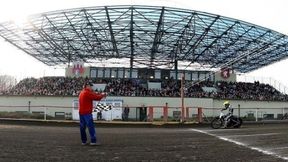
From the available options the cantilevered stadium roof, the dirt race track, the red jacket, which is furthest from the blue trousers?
the cantilevered stadium roof

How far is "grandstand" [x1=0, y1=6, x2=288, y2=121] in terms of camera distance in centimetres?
4834

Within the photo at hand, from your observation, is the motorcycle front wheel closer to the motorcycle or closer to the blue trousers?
the motorcycle

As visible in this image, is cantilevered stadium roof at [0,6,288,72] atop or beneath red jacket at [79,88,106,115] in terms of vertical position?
atop

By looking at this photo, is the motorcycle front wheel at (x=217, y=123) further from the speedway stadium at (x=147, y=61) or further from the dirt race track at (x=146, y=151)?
the dirt race track at (x=146, y=151)

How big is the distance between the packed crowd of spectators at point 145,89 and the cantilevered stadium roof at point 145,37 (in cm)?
448

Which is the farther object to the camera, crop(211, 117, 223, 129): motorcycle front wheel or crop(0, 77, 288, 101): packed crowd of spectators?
crop(0, 77, 288, 101): packed crowd of spectators

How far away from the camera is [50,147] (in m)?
10.6

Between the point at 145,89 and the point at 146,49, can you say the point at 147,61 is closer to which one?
the point at 146,49

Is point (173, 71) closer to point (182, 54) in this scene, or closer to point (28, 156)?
point (182, 54)

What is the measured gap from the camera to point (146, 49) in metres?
65.5

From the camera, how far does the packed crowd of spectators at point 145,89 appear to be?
2281 inches

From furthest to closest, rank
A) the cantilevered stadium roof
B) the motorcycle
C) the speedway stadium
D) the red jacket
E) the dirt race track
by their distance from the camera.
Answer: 1. the cantilevered stadium roof
2. the speedway stadium
3. the motorcycle
4. the red jacket
5. the dirt race track

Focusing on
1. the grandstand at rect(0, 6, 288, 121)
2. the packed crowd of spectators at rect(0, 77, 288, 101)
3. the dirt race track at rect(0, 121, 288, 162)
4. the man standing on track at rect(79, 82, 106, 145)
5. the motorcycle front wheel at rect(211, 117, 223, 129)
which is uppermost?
the grandstand at rect(0, 6, 288, 121)

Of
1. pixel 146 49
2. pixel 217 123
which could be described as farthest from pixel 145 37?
pixel 217 123
